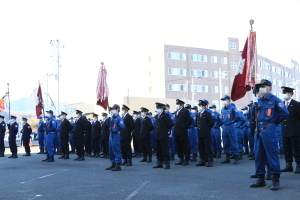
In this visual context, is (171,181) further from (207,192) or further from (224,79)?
(224,79)

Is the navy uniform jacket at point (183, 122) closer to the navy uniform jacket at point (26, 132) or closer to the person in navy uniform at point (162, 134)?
the person in navy uniform at point (162, 134)

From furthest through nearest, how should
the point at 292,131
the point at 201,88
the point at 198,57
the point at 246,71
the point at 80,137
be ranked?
the point at 201,88
the point at 198,57
the point at 80,137
the point at 246,71
the point at 292,131

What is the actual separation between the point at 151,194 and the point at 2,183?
14.8 feet

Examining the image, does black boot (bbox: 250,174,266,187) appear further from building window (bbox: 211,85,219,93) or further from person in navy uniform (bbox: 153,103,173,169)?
building window (bbox: 211,85,219,93)

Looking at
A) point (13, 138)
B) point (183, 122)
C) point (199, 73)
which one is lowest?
point (13, 138)

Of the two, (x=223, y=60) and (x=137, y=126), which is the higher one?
(x=223, y=60)

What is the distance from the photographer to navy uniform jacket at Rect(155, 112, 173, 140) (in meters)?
12.7

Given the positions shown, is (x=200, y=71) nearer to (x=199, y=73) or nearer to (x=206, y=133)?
(x=199, y=73)

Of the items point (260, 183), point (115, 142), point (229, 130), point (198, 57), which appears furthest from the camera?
point (198, 57)

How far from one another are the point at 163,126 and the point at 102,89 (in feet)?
21.3

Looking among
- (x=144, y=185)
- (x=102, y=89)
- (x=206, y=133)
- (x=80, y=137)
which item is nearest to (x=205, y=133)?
(x=206, y=133)

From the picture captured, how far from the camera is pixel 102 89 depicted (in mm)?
18438

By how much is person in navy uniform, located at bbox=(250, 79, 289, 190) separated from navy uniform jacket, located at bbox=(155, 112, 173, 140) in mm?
4859

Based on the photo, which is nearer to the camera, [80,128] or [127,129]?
[127,129]
